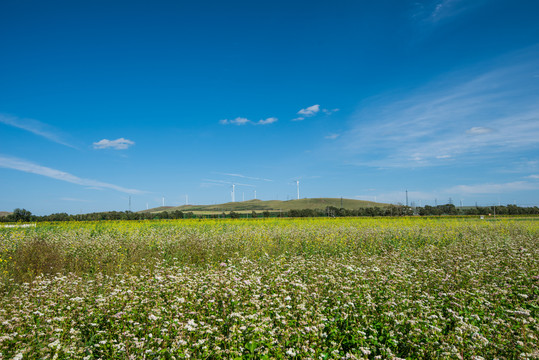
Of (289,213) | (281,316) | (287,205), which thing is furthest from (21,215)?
(287,205)

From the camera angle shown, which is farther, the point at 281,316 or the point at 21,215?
the point at 21,215

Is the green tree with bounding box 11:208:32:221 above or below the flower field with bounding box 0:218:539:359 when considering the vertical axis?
above

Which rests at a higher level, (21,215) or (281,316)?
(21,215)

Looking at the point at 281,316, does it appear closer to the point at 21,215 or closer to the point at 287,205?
the point at 21,215

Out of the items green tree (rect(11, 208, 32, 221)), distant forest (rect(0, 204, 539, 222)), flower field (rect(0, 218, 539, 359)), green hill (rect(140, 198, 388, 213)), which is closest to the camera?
flower field (rect(0, 218, 539, 359))

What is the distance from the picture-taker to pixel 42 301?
229 inches

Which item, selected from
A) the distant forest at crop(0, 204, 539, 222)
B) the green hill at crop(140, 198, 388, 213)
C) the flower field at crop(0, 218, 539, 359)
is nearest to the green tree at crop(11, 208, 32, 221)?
the distant forest at crop(0, 204, 539, 222)

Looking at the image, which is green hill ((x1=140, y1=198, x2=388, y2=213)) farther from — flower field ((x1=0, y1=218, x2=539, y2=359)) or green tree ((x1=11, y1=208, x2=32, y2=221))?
flower field ((x1=0, y1=218, x2=539, y2=359))

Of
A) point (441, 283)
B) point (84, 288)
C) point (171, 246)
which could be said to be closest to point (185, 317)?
point (84, 288)

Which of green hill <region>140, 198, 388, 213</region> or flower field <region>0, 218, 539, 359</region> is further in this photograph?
green hill <region>140, 198, 388, 213</region>

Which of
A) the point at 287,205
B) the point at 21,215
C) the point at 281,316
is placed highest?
the point at 287,205

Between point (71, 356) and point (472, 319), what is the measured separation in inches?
237

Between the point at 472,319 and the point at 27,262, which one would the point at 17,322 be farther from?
the point at 27,262

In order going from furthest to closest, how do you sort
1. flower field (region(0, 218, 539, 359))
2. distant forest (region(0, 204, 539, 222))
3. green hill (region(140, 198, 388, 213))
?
green hill (region(140, 198, 388, 213)) < distant forest (region(0, 204, 539, 222)) < flower field (region(0, 218, 539, 359))
